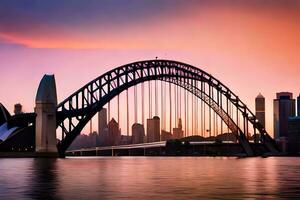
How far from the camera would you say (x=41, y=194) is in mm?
38062

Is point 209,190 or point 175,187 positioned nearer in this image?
point 209,190

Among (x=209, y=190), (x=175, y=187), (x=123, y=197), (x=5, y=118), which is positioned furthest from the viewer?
(x=5, y=118)

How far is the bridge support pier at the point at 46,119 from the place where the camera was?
168375 mm

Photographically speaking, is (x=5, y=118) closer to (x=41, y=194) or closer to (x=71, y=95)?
(x=71, y=95)

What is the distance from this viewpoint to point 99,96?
6781 inches

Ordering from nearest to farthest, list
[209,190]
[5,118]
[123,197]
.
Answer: [123,197], [209,190], [5,118]

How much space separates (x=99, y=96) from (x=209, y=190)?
132 metres

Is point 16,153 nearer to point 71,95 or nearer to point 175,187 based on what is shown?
point 71,95

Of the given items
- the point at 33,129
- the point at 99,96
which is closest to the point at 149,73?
the point at 99,96

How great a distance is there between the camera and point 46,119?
16925 cm

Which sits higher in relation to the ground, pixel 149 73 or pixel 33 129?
pixel 149 73

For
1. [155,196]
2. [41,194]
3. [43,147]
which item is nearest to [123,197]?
[155,196]

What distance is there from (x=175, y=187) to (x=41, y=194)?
10.2 m

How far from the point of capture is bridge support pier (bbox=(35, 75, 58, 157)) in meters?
168
